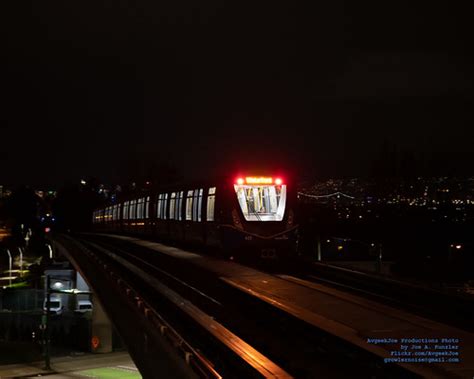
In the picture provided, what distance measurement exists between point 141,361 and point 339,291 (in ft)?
21.2

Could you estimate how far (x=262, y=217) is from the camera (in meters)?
22.4

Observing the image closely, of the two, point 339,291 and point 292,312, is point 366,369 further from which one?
point 339,291

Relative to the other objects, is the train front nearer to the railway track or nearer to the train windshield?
the train windshield

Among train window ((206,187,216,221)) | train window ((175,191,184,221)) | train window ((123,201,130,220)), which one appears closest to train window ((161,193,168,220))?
train window ((175,191,184,221))

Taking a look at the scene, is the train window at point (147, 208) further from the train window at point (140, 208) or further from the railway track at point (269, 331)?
the railway track at point (269, 331)

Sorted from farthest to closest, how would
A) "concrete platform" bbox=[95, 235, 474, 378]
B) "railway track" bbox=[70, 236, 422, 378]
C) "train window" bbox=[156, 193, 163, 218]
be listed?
1. "train window" bbox=[156, 193, 163, 218]
2. "railway track" bbox=[70, 236, 422, 378]
3. "concrete platform" bbox=[95, 235, 474, 378]

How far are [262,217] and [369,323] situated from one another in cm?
1109

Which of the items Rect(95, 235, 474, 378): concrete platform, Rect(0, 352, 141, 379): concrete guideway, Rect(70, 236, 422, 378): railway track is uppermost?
Rect(95, 235, 474, 378): concrete platform

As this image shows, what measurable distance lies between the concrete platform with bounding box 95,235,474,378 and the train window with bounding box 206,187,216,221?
15.9ft

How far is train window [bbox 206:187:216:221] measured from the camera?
76.0 feet

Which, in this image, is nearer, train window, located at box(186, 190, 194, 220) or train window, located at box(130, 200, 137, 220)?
train window, located at box(186, 190, 194, 220)

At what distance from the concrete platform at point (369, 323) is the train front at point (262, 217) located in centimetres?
350

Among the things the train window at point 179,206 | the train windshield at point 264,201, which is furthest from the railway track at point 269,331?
the train window at point 179,206

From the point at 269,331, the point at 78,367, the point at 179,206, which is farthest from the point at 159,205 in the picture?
the point at 269,331
